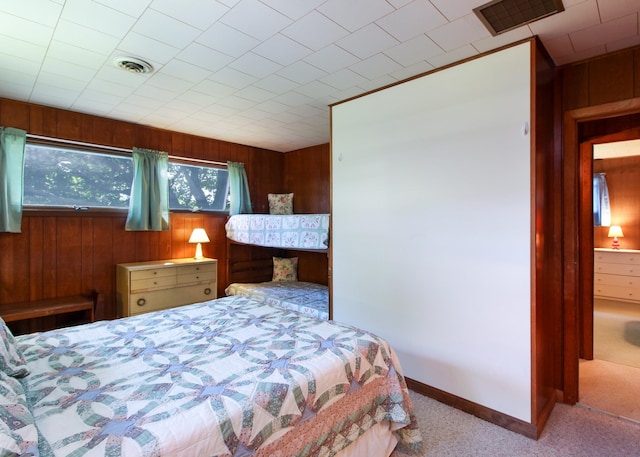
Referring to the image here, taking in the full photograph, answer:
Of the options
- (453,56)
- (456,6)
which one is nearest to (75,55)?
(456,6)

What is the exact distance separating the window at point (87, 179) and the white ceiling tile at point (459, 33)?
3269mm

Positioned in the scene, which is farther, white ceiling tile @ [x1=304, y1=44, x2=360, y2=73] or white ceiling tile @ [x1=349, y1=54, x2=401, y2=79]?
white ceiling tile @ [x1=349, y1=54, x2=401, y2=79]

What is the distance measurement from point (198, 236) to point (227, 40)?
2617 millimetres

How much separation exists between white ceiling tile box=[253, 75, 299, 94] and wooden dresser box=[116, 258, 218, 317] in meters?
2.19

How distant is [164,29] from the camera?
1.86 metres

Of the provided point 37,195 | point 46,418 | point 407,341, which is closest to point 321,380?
point 46,418

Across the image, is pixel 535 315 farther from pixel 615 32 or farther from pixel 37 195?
pixel 37 195

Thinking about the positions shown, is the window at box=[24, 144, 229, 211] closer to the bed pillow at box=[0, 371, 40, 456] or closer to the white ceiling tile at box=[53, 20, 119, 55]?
the white ceiling tile at box=[53, 20, 119, 55]

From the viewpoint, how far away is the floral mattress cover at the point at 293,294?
133 inches

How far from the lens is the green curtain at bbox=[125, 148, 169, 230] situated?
11.9 feet

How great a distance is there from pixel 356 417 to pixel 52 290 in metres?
3.27

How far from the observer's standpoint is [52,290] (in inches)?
126

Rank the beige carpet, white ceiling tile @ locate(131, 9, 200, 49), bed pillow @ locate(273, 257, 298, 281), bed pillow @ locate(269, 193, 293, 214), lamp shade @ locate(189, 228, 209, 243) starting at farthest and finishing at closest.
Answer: bed pillow @ locate(269, 193, 293, 214) → bed pillow @ locate(273, 257, 298, 281) → lamp shade @ locate(189, 228, 209, 243) → the beige carpet → white ceiling tile @ locate(131, 9, 200, 49)

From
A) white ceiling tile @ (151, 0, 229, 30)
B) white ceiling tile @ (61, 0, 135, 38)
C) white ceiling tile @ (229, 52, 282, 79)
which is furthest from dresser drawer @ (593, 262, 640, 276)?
white ceiling tile @ (61, 0, 135, 38)
